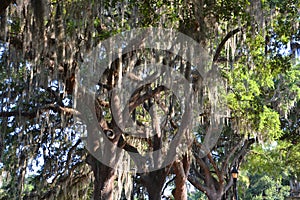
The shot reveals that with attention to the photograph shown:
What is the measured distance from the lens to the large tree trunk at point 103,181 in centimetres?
891

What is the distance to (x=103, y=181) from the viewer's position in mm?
9047

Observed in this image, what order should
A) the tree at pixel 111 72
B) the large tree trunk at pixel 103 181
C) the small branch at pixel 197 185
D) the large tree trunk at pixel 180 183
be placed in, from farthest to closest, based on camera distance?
the small branch at pixel 197 185 → the large tree trunk at pixel 180 183 → the large tree trunk at pixel 103 181 → the tree at pixel 111 72

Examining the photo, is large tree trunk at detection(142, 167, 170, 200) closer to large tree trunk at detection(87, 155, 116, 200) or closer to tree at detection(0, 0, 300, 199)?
tree at detection(0, 0, 300, 199)

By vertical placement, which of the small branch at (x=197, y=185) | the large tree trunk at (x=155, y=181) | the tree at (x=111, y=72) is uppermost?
the tree at (x=111, y=72)

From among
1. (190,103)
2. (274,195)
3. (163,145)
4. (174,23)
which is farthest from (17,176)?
(274,195)

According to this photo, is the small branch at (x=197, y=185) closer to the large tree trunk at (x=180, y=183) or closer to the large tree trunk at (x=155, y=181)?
the large tree trunk at (x=180, y=183)

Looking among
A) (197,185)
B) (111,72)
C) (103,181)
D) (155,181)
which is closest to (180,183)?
(155,181)

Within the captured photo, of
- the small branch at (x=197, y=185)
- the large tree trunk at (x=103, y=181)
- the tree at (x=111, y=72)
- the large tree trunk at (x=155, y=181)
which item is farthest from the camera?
the small branch at (x=197, y=185)

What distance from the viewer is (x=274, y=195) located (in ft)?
117

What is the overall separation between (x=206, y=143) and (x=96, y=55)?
23.2 ft

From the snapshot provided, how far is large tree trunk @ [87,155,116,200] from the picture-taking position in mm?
8914

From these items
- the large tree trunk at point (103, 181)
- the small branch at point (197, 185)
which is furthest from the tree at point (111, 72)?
the small branch at point (197, 185)

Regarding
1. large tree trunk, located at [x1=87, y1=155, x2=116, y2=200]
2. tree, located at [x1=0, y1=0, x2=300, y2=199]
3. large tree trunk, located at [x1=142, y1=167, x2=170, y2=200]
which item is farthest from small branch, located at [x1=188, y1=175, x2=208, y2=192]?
large tree trunk, located at [x1=87, y1=155, x2=116, y2=200]

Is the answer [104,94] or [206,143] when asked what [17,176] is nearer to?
[104,94]
